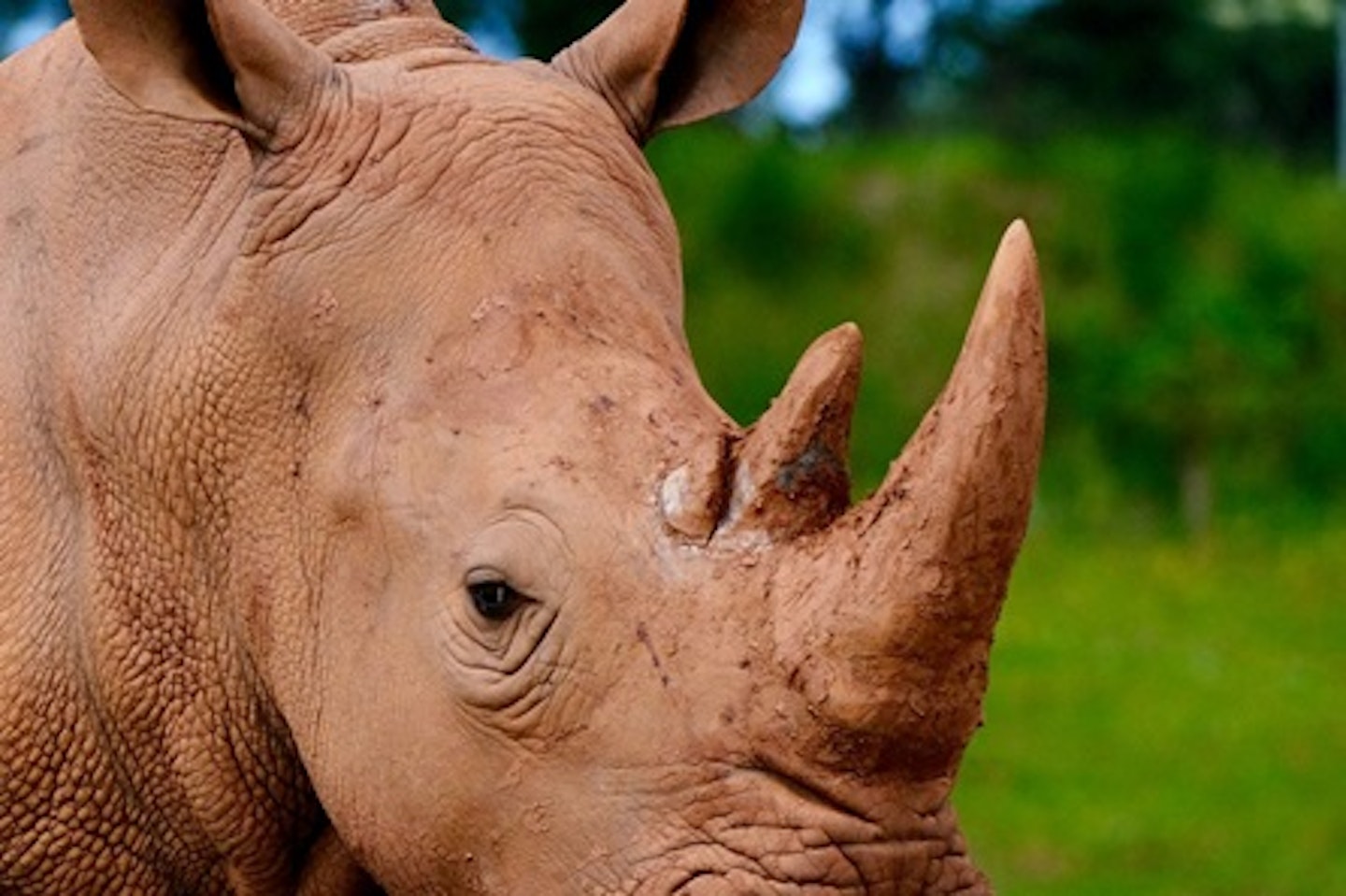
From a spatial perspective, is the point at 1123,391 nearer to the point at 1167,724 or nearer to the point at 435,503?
the point at 1167,724

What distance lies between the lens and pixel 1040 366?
3850 mm

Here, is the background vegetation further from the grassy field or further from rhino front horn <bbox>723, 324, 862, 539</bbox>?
rhino front horn <bbox>723, 324, 862, 539</bbox>

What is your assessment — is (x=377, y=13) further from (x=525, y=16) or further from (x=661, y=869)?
(x=525, y=16)

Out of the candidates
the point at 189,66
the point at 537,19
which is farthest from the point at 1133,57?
the point at 189,66

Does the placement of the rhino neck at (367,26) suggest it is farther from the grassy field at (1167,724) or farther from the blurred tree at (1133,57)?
the blurred tree at (1133,57)

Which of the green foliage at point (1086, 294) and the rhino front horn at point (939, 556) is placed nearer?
the rhino front horn at point (939, 556)

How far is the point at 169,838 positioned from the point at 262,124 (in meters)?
1.03

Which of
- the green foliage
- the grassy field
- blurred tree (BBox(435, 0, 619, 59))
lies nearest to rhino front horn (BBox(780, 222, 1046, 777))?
the grassy field

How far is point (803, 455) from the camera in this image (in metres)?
3.99

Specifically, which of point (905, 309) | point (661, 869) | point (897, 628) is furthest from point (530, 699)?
point (905, 309)

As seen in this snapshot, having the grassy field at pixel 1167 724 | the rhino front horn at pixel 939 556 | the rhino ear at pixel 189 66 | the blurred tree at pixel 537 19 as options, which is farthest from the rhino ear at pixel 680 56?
the blurred tree at pixel 537 19

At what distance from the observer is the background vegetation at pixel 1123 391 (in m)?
13.2

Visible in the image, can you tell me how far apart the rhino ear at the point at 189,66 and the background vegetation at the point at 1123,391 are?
7859 millimetres

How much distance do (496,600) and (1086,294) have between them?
48.1ft
